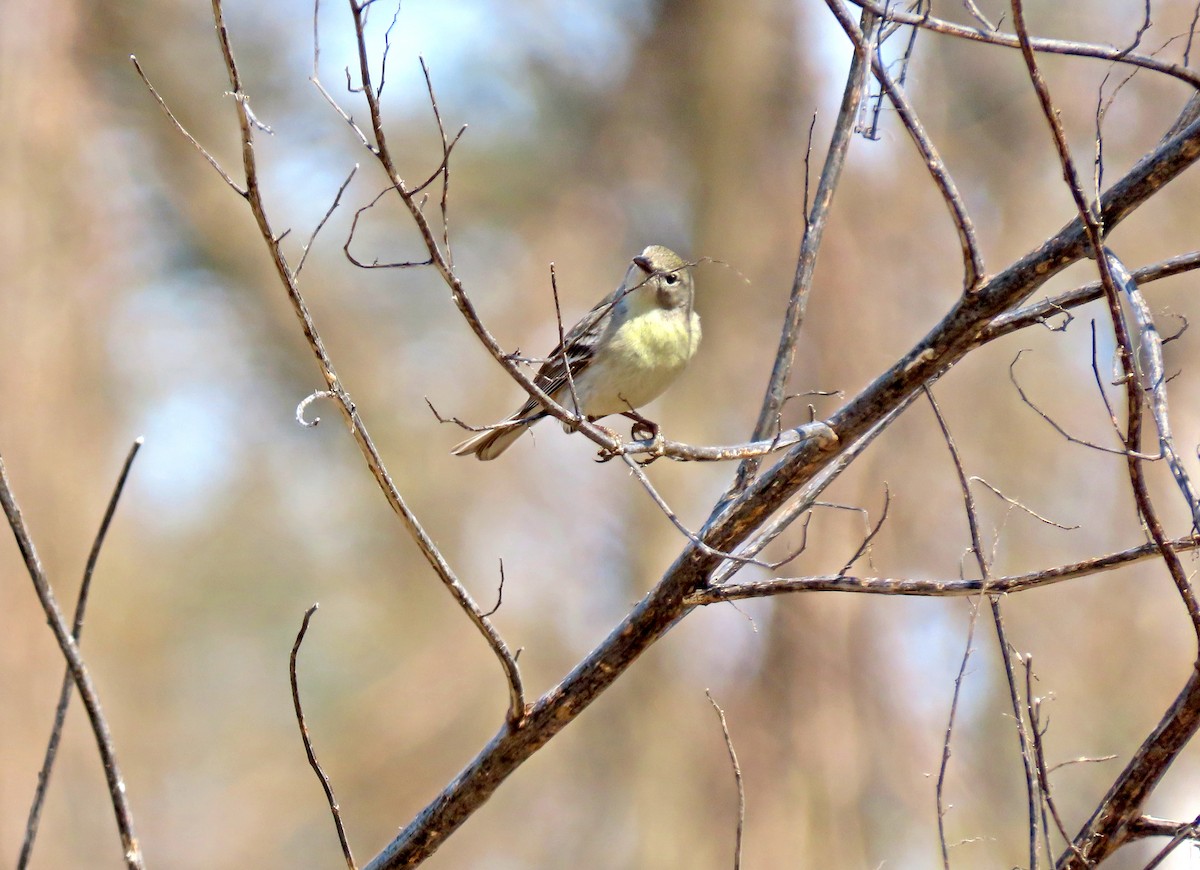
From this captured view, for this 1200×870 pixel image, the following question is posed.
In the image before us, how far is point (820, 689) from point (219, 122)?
8.05m

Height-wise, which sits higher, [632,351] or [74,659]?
[632,351]

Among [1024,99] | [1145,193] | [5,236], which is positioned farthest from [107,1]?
[1145,193]

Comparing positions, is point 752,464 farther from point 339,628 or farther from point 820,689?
point 339,628

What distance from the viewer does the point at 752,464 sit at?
2.56 metres

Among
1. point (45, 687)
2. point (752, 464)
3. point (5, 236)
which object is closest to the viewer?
point (752, 464)

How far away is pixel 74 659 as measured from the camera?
167 cm

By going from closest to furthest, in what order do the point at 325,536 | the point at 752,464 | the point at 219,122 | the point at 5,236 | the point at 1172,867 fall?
1. the point at 752,464
2. the point at 1172,867
3. the point at 5,236
4. the point at 219,122
5. the point at 325,536

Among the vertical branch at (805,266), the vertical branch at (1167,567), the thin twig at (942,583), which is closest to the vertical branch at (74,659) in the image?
the thin twig at (942,583)

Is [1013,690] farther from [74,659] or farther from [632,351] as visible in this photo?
[632,351]

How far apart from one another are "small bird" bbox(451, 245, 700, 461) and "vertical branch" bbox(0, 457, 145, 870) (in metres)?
2.62

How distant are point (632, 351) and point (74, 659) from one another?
3.06 meters

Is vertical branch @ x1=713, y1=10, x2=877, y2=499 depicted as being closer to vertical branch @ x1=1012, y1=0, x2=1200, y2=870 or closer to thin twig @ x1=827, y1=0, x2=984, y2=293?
thin twig @ x1=827, y1=0, x2=984, y2=293

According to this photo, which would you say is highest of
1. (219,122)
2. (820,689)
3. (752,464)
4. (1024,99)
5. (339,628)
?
(219,122)

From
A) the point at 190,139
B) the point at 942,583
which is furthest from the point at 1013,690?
the point at 190,139
